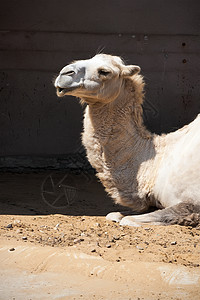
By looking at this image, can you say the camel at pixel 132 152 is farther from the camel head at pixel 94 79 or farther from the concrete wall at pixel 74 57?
the concrete wall at pixel 74 57

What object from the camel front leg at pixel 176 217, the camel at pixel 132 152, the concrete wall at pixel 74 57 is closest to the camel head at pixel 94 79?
the camel at pixel 132 152

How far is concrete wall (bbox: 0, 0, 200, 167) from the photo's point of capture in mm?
8633

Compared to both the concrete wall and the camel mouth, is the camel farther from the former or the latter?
the concrete wall

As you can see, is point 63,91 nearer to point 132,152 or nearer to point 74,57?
point 132,152

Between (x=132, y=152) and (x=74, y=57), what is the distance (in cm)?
346

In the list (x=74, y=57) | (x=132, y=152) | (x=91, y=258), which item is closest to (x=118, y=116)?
(x=132, y=152)

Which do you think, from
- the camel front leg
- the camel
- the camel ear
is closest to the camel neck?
the camel

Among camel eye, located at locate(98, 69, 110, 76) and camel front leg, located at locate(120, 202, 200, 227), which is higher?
camel eye, located at locate(98, 69, 110, 76)

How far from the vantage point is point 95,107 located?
5.62m

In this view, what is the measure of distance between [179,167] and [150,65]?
3.58 meters

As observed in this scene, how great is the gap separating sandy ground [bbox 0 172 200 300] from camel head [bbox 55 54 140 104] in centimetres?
126

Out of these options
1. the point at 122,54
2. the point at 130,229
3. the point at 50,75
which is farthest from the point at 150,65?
the point at 130,229

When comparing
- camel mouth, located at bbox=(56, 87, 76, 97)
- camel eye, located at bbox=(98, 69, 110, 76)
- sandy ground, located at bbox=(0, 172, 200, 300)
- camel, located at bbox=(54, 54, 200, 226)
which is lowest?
sandy ground, located at bbox=(0, 172, 200, 300)

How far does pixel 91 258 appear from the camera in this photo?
14.3ft
